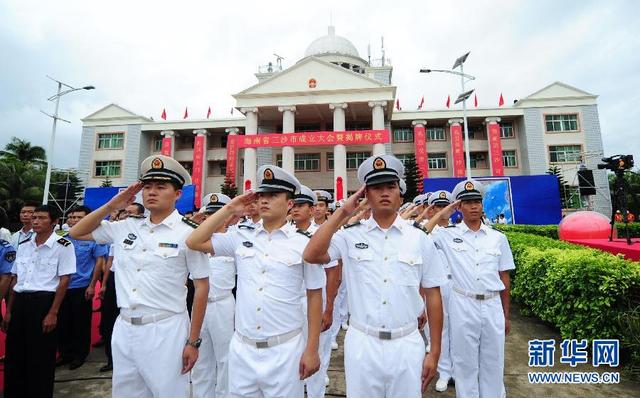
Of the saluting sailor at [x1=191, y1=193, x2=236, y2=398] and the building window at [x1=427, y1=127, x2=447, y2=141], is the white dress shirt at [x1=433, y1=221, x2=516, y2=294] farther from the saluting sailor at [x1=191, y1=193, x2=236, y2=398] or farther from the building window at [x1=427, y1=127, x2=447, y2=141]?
the building window at [x1=427, y1=127, x2=447, y2=141]

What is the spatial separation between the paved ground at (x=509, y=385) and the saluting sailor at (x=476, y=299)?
2.33ft

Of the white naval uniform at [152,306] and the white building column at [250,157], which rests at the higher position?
the white building column at [250,157]

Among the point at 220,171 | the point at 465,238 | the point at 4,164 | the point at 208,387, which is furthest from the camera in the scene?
the point at 220,171

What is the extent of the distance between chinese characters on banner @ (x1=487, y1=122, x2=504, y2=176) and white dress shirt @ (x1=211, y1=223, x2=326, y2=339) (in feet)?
94.3

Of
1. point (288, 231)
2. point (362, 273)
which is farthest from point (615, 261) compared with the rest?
point (288, 231)

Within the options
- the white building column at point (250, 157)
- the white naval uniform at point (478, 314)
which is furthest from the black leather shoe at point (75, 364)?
the white building column at point (250, 157)

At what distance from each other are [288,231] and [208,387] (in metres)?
1.82

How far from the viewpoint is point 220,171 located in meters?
31.3

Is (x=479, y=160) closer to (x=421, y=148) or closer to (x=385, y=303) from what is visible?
(x=421, y=148)

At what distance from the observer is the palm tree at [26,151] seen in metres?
32.0

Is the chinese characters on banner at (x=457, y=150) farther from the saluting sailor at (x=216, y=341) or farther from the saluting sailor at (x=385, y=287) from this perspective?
the saluting sailor at (x=385, y=287)

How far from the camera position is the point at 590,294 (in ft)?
13.8

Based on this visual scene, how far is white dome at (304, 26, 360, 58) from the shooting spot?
36378 mm

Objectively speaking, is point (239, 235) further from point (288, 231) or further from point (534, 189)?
point (534, 189)
